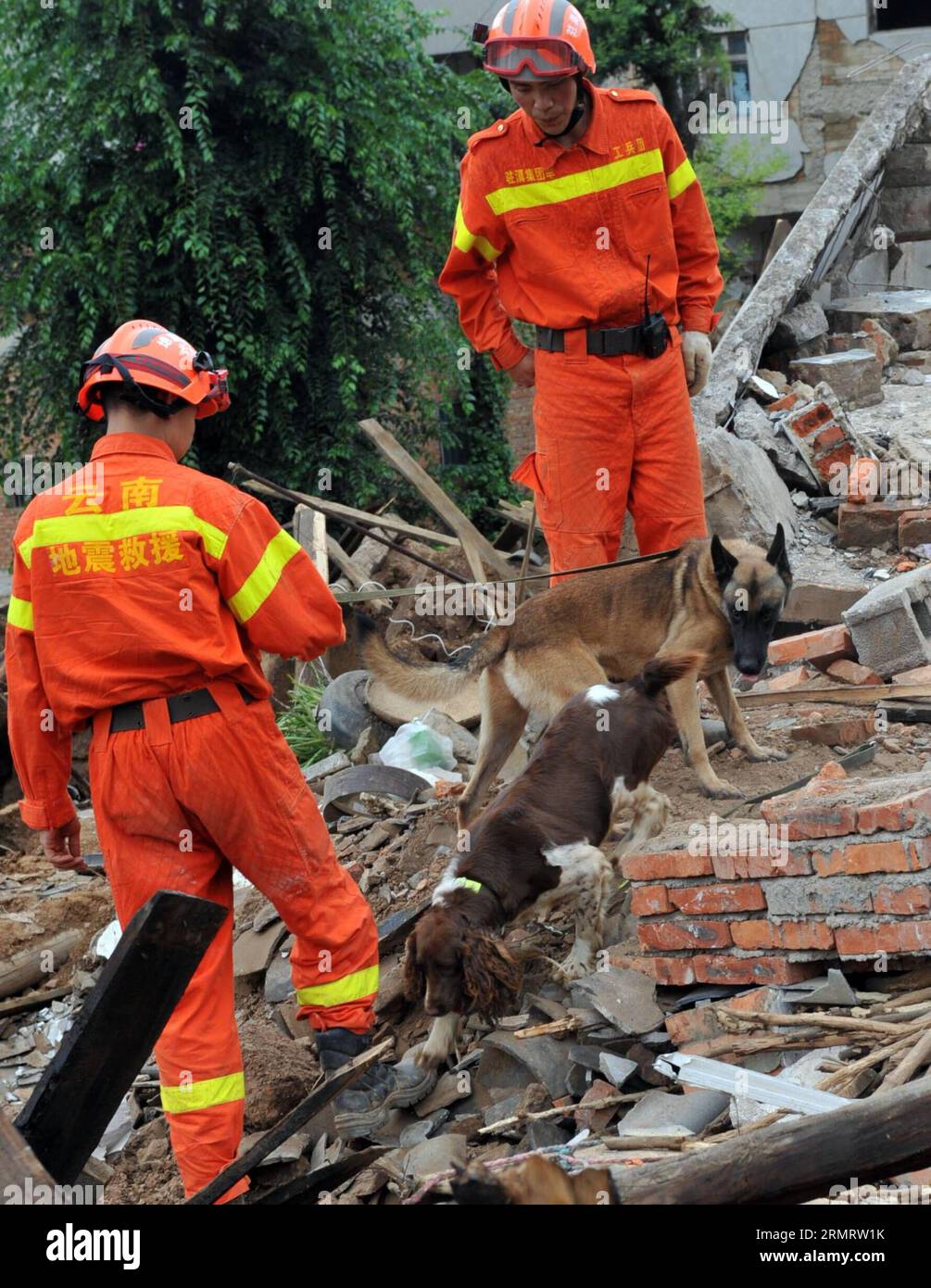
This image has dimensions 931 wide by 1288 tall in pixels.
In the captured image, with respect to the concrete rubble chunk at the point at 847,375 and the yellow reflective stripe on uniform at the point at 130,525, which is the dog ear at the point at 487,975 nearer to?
the yellow reflective stripe on uniform at the point at 130,525

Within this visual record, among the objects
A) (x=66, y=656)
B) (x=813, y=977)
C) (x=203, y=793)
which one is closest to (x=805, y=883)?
(x=813, y=977)

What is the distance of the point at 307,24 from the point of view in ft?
40.4

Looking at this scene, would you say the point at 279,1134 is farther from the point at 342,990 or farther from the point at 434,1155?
the point at 342,990

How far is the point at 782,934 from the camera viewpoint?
4285 mm

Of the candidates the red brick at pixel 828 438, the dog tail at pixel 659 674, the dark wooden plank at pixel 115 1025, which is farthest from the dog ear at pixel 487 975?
the red brick at pixel 828 438

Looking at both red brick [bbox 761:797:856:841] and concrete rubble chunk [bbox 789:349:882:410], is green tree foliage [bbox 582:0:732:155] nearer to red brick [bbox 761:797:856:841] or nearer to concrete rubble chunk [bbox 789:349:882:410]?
concrete rubble chunk [bbox 789:349:882:410]

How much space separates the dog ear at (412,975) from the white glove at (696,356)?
9.37 feet

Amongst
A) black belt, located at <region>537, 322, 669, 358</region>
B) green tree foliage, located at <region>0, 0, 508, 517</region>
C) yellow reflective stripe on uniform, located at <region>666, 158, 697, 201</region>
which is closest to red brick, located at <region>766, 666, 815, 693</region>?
black belt, located at <region>537, 322, 669, 358</region>

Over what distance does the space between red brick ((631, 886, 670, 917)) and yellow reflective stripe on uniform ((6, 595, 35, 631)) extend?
81.7 inches

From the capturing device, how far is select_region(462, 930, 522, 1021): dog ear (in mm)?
4316

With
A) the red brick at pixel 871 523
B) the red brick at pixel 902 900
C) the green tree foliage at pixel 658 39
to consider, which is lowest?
the red brick at pixel 902 900

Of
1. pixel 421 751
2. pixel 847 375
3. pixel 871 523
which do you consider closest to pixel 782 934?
pixel 421 751

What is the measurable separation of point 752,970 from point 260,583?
1933 millimetres

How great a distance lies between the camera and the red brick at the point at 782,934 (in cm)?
421
